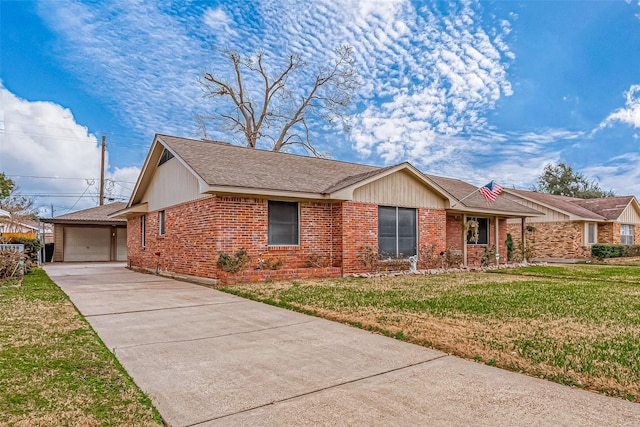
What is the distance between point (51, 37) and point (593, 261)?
28089 millimetres

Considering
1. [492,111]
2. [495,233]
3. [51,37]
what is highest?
[51,37]

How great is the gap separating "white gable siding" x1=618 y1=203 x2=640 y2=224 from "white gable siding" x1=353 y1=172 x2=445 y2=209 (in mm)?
19051

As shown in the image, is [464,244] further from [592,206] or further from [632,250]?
[592,206]

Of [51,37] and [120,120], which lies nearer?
[51,37]

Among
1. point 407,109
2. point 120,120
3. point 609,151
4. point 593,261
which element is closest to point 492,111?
point 407,109

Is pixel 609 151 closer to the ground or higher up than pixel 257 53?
closer to the ground

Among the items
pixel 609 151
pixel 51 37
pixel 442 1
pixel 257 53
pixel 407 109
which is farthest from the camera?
pixel 609 151

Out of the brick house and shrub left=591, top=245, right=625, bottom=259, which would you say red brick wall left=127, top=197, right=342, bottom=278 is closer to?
the brick house

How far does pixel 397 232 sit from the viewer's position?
14383 millimetres

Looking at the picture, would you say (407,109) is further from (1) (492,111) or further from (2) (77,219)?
(2) (77,219)

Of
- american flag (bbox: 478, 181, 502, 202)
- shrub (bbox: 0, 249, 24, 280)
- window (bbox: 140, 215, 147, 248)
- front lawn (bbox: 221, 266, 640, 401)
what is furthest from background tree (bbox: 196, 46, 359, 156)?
front lawn (bbox: 221, 266, 640, 401)

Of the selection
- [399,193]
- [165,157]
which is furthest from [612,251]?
[165,157]

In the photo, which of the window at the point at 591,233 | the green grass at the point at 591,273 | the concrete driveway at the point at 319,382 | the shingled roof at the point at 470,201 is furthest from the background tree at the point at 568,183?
the concrete driveway at the point at 319,382

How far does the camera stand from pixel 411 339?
523 cm
